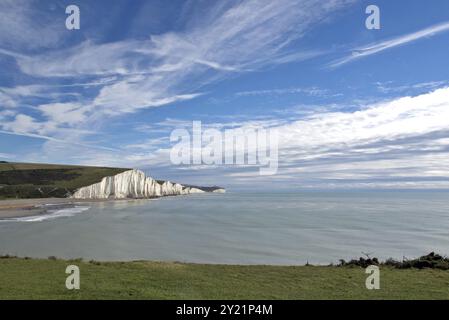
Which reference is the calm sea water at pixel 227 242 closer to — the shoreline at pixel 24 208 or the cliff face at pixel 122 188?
the shoreline at pixel 24 208

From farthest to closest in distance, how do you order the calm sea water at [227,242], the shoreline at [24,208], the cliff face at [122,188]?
the cliff face at [122,188], the shoreline at [24,208], the calm sea water at [227,242]

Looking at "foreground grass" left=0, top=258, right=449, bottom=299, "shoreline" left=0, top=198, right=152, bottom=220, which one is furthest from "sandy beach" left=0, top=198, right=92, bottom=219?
"foreground grass" left=0, top=258, right=449, bottom=299

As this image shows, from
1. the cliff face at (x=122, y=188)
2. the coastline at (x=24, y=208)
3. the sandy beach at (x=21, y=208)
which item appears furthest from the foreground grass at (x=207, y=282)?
the cliff face at (x=122, y=188)

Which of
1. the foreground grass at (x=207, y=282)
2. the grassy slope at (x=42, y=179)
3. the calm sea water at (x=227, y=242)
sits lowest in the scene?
the calm sea water at (x=227, y=242)

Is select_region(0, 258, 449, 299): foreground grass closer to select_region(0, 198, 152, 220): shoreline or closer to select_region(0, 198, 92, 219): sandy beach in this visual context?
select_region(0, 198, 152, 220): shoreline

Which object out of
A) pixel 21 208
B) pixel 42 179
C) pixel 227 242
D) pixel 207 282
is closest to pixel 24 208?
pixel 21 208

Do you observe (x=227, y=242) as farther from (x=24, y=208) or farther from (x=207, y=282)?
(x=24, y=208)
